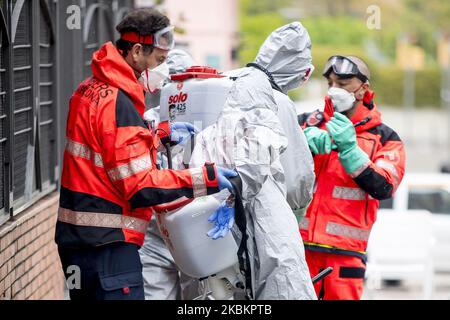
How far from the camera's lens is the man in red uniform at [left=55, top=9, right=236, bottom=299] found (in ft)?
16.5

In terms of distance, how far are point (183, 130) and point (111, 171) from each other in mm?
980

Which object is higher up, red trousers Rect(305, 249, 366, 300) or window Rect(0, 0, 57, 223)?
window Rect(0, 0, 57, 223)

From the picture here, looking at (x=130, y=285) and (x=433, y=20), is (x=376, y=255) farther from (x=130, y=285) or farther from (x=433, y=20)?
(x=433, y=20)

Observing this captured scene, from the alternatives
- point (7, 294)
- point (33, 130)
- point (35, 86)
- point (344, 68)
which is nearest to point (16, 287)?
point (7, 294)

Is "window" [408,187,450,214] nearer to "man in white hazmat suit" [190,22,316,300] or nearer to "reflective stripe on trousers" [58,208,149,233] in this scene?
"man in white hazmat suit" [190,22,316,300]

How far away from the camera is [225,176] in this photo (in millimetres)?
5266

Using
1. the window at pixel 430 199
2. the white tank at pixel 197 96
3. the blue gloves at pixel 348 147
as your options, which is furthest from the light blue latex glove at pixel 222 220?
the window at pixel 430 199

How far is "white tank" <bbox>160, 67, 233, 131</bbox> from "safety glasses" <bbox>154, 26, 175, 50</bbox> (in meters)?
0.58

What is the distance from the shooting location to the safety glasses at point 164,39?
5.28 metres

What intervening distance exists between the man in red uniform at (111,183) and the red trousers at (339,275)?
1.84 meters

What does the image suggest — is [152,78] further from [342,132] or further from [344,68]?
[344,68]

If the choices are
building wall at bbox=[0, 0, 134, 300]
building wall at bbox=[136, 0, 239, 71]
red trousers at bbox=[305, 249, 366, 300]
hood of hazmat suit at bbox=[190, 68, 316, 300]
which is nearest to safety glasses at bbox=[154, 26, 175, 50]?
hood of hazmat suit at bbox=[190, 68, 316, 300]

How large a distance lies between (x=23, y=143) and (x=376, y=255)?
665 cm
